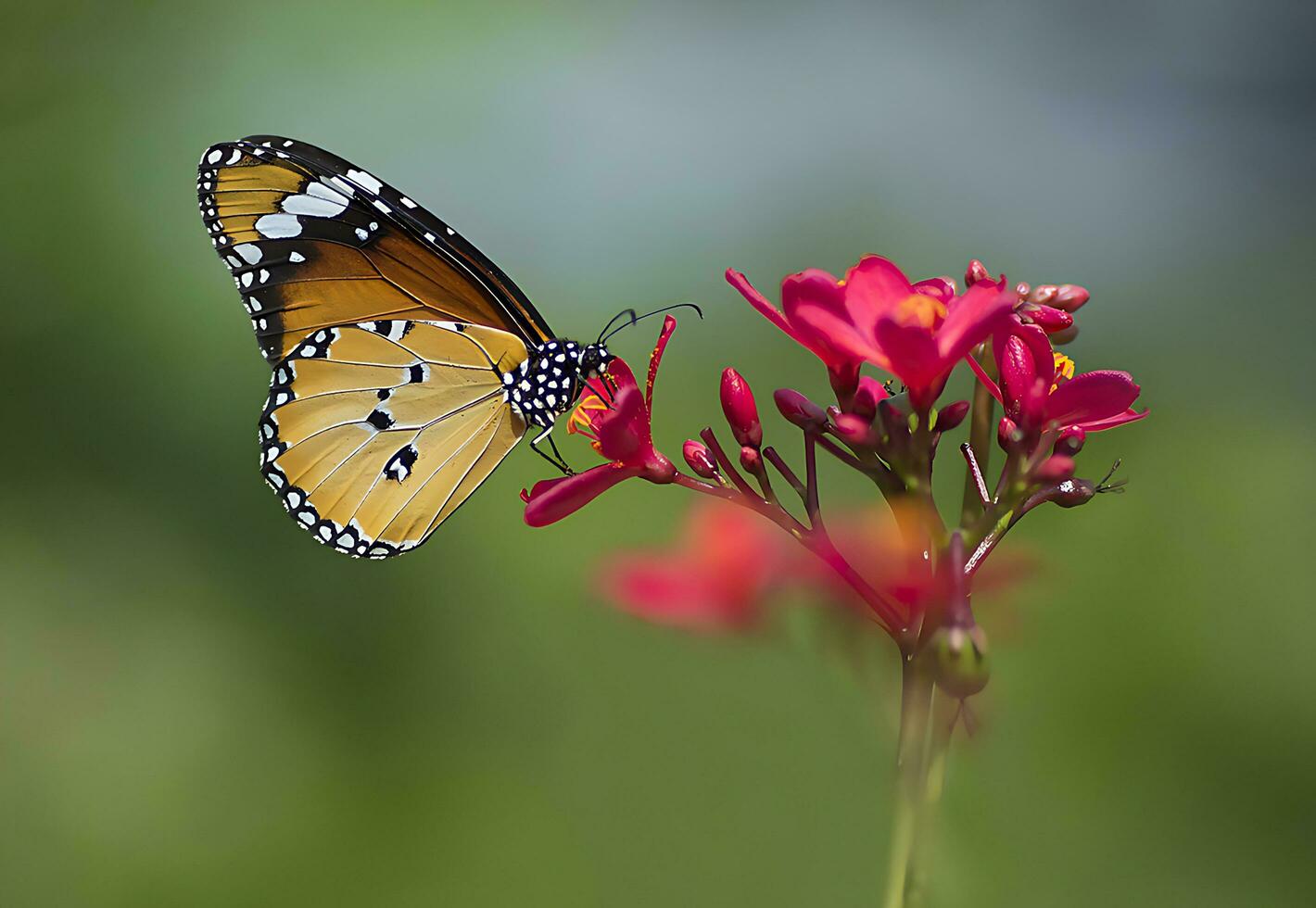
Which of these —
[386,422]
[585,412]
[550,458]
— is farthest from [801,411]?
[386,422]

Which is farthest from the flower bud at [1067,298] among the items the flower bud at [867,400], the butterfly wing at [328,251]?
the butterfly wing at [328,251]

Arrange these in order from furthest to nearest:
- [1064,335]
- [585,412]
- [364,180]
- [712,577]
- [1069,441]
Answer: [364,180] → [585,412] → [712,577] → [1064,335] → [1069,441]

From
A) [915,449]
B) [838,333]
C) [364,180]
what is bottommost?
[915,449]

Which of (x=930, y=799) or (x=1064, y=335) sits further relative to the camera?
(x=1064, y=335)

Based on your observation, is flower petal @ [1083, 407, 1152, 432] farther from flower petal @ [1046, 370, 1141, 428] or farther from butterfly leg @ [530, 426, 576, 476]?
butterfly leg @ [530, 426, 576, 476]

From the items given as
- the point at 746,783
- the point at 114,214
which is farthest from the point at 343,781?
the point at 114,214

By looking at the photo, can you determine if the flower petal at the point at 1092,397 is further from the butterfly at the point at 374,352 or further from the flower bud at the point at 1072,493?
the butterfly at the point at 374,352

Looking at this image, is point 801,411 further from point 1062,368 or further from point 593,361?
point 593,361
